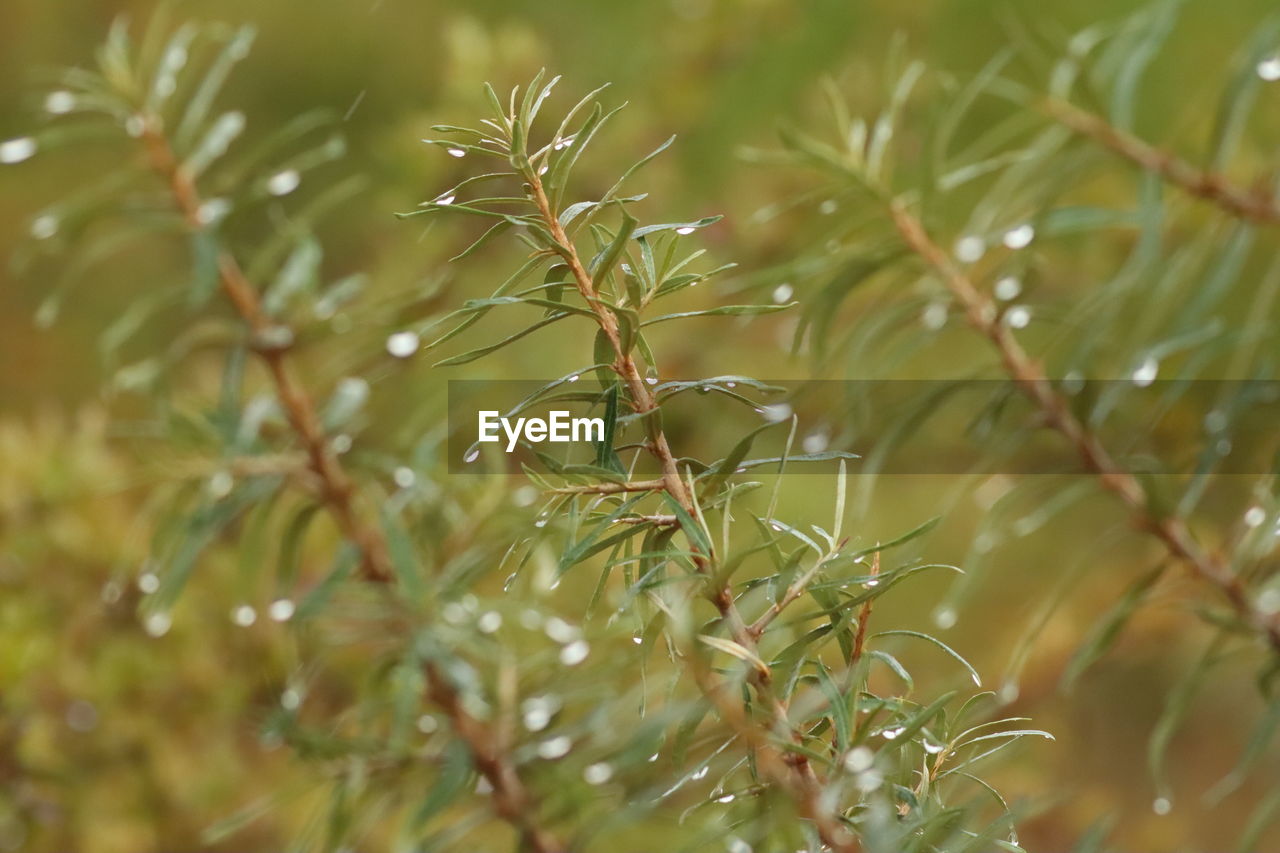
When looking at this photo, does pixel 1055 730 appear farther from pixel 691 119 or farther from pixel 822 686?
pixel 822 686

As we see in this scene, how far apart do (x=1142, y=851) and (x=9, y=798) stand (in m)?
0.52

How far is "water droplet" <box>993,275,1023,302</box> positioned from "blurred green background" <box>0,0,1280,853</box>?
0.58 feet

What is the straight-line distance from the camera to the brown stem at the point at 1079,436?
0.76 ft

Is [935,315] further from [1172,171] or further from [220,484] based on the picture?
[220,484]

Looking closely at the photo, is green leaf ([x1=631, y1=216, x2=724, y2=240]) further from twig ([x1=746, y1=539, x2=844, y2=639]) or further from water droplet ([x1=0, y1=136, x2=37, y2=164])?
water droplet ([x1=0, y1=136, x2=37, y2=164])

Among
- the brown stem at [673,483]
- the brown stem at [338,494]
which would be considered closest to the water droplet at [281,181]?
the brown stem at [338,494]

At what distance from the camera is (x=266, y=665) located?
1.60 feet

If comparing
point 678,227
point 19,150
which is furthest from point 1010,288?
point 19,150

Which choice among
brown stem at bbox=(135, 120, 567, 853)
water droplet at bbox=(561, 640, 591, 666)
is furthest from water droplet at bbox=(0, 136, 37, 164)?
water droplet at bbox=(561, 640, 591, 666)

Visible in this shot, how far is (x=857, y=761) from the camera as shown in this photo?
5.8 inches

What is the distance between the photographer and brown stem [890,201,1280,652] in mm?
233

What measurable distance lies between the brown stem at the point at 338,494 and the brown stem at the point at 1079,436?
0.45 ft

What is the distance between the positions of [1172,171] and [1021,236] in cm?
3

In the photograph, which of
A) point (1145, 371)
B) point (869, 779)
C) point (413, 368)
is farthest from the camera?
point (413, 368)
